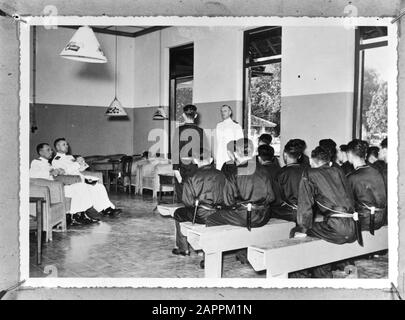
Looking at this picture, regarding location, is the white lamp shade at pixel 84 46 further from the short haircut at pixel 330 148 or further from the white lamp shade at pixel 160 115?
the white lamp shade at pixel 160 115

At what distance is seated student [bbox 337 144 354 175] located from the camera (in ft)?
10.7

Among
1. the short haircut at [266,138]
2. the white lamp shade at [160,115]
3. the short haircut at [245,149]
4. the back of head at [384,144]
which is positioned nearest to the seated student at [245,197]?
the short haircut at [245,149]

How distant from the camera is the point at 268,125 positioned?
5188 mm

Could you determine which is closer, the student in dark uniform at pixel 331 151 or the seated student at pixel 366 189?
the seated student at pixel 366 189

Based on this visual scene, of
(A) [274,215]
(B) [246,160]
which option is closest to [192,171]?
(B) [246,160]

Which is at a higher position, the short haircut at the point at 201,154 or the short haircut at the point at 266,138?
the short haircut at the point at 266,138

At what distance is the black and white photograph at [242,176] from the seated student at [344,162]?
20 mm

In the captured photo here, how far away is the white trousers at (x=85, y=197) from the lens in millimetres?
4523

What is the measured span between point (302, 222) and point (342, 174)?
43 cm

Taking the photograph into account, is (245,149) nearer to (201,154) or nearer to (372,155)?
(201,154)

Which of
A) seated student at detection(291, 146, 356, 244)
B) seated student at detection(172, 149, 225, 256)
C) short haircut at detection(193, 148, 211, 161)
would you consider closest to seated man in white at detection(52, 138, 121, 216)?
short haircut at detection(193, 148, 211, 161)

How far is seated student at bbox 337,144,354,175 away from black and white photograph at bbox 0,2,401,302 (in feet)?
0.07

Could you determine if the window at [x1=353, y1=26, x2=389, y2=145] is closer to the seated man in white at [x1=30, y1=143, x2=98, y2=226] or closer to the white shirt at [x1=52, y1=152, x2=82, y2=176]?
the seated man in white at [x1=30, y1=143, x2=98, y2=226]

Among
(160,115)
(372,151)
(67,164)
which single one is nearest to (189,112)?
(372,151)
